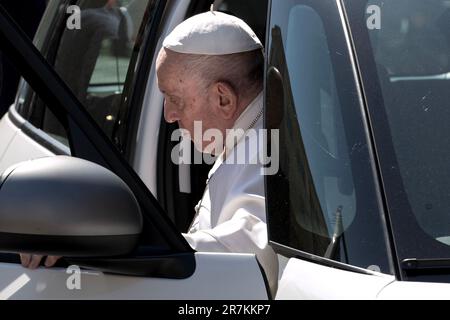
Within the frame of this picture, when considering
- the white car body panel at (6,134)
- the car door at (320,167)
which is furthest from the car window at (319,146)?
the white car body panel at (6,134)

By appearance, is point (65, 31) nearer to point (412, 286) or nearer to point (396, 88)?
point (396, 88)

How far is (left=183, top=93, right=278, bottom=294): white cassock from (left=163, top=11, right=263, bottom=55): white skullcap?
14 centimetres

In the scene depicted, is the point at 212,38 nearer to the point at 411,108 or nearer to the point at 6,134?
the point at 411,108

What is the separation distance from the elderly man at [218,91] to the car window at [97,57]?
76 cm

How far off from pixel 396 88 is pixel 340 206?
260 millimetres

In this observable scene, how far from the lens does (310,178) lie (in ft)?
7.00

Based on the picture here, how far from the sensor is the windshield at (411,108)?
1.95m

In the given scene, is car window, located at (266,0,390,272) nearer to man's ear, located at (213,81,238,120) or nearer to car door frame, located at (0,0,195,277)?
car door frame, located at (0,0,195,277)

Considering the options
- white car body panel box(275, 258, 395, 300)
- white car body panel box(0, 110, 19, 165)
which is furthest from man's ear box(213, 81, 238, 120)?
white car body panel box(0, 110, 19, 165)

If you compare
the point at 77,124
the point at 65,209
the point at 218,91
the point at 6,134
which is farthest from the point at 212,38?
the point at 6,134

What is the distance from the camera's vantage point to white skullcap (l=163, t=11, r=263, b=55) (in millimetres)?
2719

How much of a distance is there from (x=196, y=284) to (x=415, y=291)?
1.53 ft

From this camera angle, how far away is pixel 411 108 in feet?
6.88
